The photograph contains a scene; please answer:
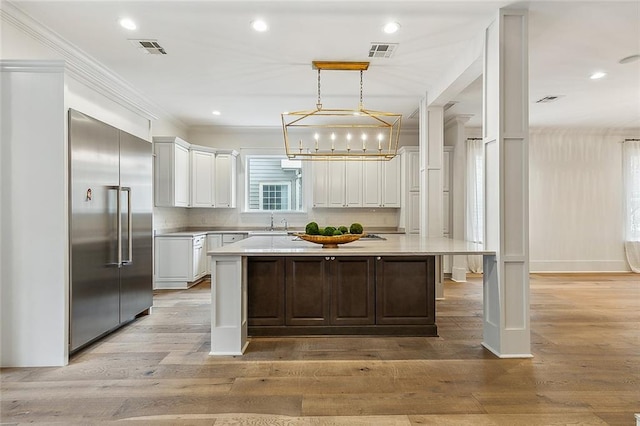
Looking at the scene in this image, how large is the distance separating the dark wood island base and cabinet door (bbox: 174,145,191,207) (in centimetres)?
328

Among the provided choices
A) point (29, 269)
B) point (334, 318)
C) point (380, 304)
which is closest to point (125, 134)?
point (29, 269)

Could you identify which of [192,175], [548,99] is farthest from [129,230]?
[548,99]

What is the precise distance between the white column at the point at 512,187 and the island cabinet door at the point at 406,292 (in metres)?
0.73

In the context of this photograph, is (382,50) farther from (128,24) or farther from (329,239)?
(128,24)

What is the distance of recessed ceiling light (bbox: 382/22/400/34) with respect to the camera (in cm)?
349

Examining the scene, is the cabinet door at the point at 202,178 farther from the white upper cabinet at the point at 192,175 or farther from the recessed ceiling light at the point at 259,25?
the recessed ceiling light at the point at 259,25

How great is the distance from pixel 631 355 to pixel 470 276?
4125mm

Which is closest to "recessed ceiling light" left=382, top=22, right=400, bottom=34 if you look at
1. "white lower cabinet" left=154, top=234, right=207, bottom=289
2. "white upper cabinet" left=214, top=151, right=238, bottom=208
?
"white lower cabinet" left=154, top=234, right=207, bottom=289

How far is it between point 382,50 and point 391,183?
3568mm

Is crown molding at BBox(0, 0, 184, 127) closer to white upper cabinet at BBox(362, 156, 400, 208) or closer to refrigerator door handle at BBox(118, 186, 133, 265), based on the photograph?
refrigerator door handle at BBox(118, 186, 133, 265)

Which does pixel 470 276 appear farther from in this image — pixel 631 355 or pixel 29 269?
pixel 29 269

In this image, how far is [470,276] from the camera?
7434 mm

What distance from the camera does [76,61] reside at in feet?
13.6

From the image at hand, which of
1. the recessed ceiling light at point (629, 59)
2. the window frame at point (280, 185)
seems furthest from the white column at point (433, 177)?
the window frame at point (280, 185)
